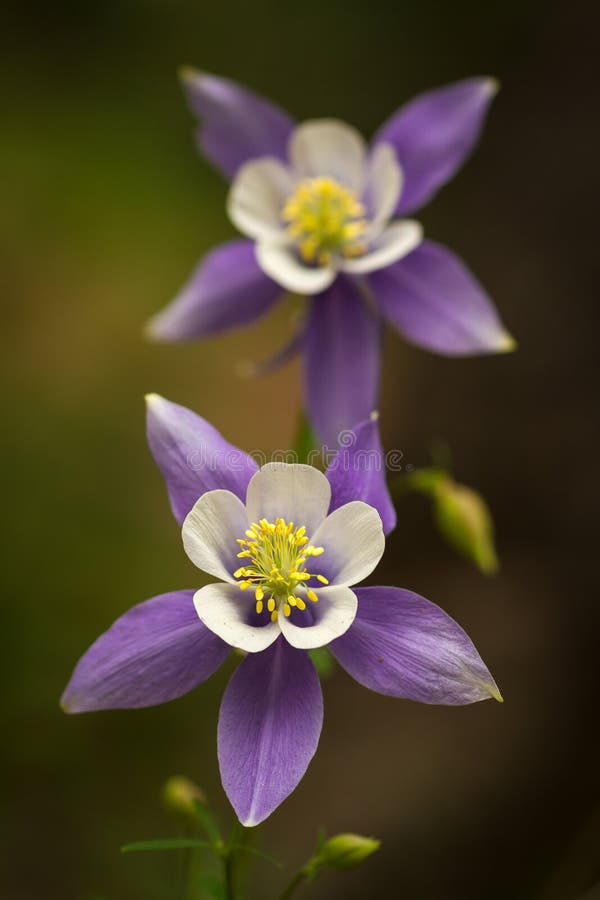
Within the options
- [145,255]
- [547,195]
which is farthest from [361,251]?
[547,195]

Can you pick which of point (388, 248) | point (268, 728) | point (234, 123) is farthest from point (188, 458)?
point (234, 123)

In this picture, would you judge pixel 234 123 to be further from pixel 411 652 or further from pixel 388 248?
pixel 411 652

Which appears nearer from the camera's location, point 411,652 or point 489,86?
point 411,652

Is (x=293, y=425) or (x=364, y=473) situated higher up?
(x=364, y=473)

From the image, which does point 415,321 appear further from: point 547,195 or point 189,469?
point 547,195

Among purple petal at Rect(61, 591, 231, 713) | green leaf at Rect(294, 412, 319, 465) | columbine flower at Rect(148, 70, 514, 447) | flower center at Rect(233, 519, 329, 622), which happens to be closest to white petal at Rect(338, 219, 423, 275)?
columbine flower at Rect(148, 70, 514, 447)

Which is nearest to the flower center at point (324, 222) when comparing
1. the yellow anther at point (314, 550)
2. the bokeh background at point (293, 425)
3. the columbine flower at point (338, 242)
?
the columbine flower at point (338, 242)

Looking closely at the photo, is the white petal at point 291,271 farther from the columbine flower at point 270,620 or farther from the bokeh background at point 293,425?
the bokeh background at point 293,425
